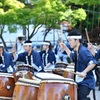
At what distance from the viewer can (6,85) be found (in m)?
7.10

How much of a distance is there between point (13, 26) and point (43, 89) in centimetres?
1181

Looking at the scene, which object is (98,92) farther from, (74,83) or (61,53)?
(74,83)

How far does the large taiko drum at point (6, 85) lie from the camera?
7062 mm

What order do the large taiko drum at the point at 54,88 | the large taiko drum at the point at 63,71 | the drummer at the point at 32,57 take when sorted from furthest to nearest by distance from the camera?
the drummer at the point at 32,57
the large taiko drum at the point at 63,71
the large taiko drum at the point at 54,88

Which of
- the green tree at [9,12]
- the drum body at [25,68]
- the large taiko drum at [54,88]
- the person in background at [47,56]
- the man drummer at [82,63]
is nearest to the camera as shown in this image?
the large taiko drum at [54,88]

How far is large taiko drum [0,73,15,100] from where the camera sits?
23.2ft

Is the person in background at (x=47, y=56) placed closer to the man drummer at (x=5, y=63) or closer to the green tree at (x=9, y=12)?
the man drummer at (x=5, y=63)

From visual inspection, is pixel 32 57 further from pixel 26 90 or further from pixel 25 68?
pixel 26 90

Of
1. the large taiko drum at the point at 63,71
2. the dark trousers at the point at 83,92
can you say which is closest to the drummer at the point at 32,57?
the large taiko drum at the point at 63,71

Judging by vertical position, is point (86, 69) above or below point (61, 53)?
above

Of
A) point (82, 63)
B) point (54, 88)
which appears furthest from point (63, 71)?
point (54, 88)

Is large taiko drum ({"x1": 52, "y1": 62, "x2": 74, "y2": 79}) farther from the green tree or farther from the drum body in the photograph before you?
the green tree

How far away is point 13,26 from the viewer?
56.2 feet

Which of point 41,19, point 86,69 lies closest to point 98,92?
point 86,69
